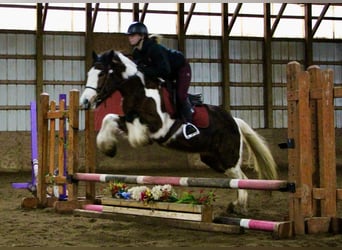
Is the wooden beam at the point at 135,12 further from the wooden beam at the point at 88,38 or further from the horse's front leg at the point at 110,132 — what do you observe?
the horse's front leg at the point at 110,132

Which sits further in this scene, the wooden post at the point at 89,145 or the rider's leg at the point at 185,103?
the wooden post at the point at 89,145

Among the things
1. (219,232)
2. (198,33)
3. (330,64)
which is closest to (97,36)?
(198,33)

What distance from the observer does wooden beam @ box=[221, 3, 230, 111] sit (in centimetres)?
952

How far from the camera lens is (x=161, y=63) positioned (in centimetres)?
376

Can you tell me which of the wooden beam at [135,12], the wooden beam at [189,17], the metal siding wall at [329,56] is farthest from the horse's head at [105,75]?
the metal siding wall at [329,56]

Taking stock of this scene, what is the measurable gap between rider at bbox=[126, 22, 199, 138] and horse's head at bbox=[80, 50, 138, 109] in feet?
0.29

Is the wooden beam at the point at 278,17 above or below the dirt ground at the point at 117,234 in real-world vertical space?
above

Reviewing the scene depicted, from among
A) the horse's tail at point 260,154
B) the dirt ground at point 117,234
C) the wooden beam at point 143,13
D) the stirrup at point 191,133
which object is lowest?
the dirt ground at point 117,234

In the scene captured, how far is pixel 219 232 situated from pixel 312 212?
526 mm

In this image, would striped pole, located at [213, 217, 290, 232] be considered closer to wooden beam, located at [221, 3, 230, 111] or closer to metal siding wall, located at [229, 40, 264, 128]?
wooden beam, located at [221, 3, 230, 111]

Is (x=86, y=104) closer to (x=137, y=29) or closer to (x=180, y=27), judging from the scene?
(x=137, y=29)

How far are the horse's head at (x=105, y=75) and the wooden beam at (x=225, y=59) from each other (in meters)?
5.83

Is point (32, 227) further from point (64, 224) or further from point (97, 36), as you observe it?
point (97, 36)

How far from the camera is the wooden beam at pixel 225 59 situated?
31.2 ft
